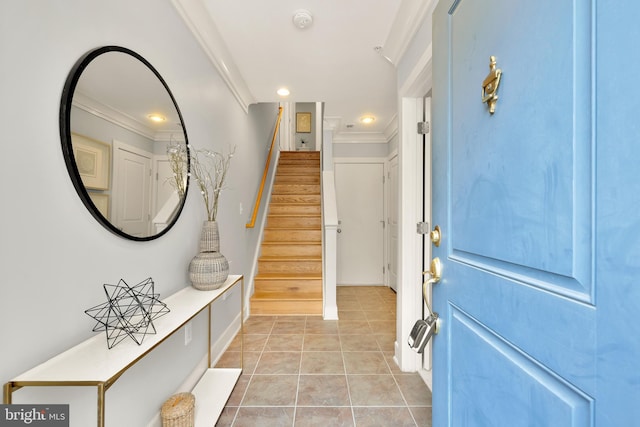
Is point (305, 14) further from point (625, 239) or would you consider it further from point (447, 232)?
point (625, 239)

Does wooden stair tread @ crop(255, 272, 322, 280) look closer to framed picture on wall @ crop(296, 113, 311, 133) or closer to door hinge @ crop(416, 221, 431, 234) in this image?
door hinge @ crop(416, 221, 431, 234)

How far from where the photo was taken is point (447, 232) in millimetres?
845

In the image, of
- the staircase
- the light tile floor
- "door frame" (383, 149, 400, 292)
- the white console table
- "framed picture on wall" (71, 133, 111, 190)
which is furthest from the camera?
"door frame" (383, 149, 400, 292)

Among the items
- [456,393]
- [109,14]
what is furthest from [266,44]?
[456,393]

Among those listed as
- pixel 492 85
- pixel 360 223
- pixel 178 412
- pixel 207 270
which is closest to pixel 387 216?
pixel 360 223

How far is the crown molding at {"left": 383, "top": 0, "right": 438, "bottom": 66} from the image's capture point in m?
1.57

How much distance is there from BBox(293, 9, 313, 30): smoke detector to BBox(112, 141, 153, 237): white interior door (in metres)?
1.27

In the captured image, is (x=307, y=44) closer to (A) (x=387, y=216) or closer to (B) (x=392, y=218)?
(B) (x=392, y=218)

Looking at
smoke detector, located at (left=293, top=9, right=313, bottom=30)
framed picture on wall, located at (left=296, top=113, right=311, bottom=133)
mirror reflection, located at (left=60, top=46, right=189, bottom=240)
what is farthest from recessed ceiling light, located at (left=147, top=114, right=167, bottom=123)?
framed picture on wall, located at (left=296, top=113, right=311, bottom=133)

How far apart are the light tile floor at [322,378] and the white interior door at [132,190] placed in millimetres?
1135

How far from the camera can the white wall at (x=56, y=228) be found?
2.42 feet

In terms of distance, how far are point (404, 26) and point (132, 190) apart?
72.2 inches

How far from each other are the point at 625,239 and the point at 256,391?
76.8 inches

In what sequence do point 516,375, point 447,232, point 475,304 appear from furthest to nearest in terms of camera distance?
point 447,232
point 475,304
point 516,375
